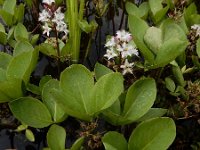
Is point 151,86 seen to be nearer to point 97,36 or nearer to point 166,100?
point 166,100

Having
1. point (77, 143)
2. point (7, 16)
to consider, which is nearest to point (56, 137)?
point (77, 143)

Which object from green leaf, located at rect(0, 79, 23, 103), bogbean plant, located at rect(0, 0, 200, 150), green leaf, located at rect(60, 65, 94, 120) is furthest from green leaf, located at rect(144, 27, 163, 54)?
green leaf, located at rect(0, 79, 23, 103)

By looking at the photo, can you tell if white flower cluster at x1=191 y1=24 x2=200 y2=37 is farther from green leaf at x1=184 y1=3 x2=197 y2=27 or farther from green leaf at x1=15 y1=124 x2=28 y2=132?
green leaf at x1=15 y1=124 x2=28 y2=132

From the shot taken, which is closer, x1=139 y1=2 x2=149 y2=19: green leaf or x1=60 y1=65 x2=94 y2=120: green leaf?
x1=60 y1=65 x2=94 y2=120: green leaf

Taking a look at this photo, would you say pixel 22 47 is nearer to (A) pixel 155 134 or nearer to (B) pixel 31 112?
(B) pixel 31 112

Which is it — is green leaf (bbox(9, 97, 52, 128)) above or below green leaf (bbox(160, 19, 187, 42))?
below

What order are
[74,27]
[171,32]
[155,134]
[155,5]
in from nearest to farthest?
[155,134] < [171,32] < [74,27] < [155,5]

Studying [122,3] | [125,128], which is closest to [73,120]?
[125,128]
